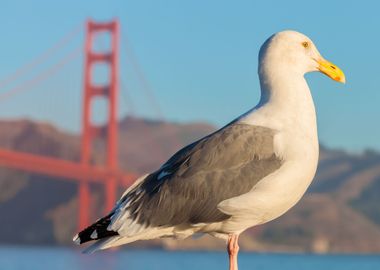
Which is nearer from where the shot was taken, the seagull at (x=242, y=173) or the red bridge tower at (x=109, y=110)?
the seagull at (x=242, y=173)

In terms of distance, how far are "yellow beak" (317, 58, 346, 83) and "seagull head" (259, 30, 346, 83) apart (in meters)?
0.02

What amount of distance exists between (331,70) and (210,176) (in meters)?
0.53

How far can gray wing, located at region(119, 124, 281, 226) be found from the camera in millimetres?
2982

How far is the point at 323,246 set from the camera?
56531 millimetres

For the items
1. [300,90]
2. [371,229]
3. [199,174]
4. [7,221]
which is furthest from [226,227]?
[7,221]

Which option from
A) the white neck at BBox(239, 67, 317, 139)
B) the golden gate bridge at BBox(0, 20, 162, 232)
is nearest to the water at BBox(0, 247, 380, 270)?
the golden gate bridge at BBox(0, 20, 162, 232)

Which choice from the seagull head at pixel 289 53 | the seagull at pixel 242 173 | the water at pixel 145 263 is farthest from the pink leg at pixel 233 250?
the water at pixel 145 263

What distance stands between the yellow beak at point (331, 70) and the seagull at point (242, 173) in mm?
68

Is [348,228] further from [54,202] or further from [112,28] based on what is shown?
[112,28]

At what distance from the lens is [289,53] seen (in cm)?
310

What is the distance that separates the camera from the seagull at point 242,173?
9.73 feet

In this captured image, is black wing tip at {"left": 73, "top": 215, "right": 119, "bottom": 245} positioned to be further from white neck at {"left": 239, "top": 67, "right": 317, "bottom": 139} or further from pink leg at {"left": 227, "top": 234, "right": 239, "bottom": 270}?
white neck at {"left": 239, "top": 67, "right": 317, "bottom": 139}

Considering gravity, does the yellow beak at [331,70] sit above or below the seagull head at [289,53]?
below

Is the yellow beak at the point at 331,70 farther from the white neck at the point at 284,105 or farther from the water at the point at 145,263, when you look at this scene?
the water at the point at 145,263
